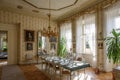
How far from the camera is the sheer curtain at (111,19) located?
445 centimetres

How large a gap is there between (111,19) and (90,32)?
4.43ft

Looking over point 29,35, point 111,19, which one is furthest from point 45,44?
point 111,19

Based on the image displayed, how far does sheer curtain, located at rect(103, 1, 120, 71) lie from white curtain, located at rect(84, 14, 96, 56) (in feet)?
2.37

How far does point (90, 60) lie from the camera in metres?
5.89

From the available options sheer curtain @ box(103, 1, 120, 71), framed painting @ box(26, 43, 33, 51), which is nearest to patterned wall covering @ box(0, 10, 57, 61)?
framed painting @ box(26, 43, 33, 51)

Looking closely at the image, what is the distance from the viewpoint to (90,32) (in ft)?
19.0

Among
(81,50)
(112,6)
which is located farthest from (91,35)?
(112,6)

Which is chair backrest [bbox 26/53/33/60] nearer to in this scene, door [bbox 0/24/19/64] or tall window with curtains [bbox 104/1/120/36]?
door [bbox 0/24/19/64]

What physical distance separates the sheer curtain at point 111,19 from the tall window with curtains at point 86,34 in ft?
2.44

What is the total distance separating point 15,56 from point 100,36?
6.12m

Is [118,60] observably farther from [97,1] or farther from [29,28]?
[29,28]

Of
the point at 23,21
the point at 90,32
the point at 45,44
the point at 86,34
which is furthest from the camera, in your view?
the point at 45,44

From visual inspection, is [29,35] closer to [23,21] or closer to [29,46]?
[29,46]

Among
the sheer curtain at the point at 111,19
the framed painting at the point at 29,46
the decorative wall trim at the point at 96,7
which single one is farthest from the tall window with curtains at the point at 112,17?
the framed painting at the point at 29,46
